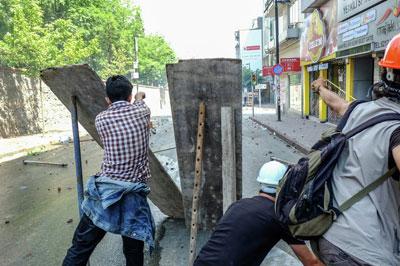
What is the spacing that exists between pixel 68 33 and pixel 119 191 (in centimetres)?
1848

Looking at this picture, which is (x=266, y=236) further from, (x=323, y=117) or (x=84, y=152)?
(x=323, y=117)

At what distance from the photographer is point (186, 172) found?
168 inches

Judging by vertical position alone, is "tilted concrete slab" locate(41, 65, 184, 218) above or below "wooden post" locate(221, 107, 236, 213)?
above

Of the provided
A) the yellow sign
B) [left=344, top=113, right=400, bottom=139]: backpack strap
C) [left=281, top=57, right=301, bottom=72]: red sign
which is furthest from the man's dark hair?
[left=281, top=57, right=301, bottom=72]: red sign

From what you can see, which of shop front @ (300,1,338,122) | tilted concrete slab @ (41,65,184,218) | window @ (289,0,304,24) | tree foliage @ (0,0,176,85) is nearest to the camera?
tilted concrete slab @ (41,65,184,218)

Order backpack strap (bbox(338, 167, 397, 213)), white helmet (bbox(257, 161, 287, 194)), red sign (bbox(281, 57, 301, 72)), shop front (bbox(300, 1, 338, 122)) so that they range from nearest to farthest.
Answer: backpack strap (bbox(338, 167, 397, 213))
white helmet (bbox(257, 161, 287, 194))
shop front (bbox(300, 1, 338, 122))
red sign (bbox(281, 57, 301, 72))

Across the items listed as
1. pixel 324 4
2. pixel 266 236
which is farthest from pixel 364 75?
pixel 266 236

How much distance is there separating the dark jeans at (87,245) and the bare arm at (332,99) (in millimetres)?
1672

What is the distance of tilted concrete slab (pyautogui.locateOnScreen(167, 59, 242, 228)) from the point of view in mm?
3613

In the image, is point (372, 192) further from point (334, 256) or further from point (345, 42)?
point (345, 42)

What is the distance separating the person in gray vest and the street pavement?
259 centimetres

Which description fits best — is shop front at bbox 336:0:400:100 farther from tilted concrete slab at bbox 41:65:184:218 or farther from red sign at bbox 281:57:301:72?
tilted concrete slab at bbox 41:65:184:218

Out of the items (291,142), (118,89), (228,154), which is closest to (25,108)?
(291,142)

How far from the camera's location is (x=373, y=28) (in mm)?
12750
